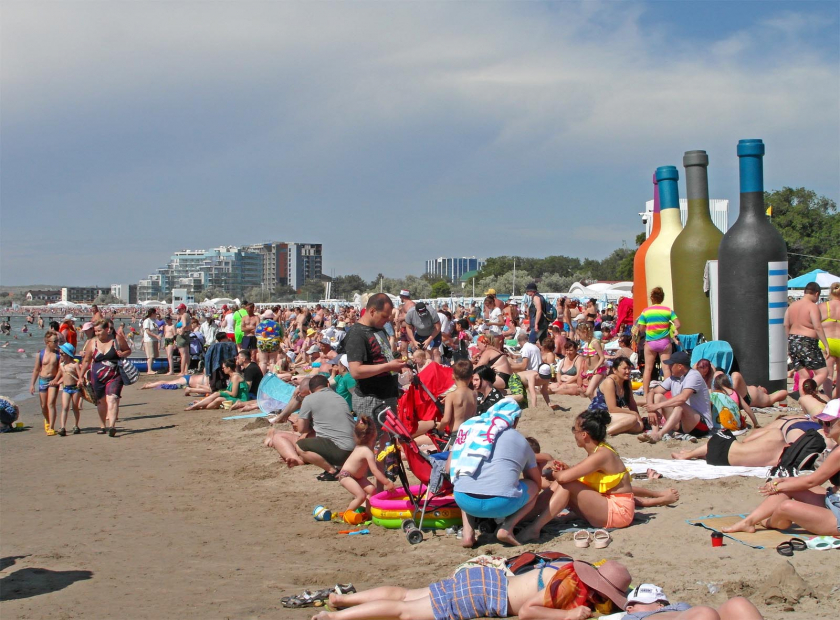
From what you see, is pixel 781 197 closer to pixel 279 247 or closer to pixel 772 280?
pixel 772 280

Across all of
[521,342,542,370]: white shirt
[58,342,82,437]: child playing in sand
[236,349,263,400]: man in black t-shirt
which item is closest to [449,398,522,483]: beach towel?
[521,342,542,370]: white shirt

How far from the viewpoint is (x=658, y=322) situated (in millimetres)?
9500

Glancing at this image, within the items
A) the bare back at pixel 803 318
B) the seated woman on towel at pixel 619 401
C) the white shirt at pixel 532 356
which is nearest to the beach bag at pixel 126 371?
the white shirt at pixel 532 356

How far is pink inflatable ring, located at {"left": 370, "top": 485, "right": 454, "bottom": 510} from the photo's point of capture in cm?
536

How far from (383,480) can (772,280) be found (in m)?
6.32

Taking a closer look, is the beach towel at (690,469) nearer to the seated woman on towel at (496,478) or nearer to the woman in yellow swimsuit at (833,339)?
the seated woman on towel at (496,478)

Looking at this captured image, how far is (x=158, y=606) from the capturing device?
13.4 feet

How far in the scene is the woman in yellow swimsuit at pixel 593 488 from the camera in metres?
4.97

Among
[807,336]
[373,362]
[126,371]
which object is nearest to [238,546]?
[373,362]

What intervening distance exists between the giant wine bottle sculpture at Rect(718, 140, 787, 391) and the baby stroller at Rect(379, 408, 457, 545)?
5703mm

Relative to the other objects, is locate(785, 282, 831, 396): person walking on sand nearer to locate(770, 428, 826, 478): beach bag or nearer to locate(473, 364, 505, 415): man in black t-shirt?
locate(473, 364, 505, 415): man in black t-shirt

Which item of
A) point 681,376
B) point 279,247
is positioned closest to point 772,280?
point 681,376

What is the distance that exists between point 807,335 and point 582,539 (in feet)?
19.9

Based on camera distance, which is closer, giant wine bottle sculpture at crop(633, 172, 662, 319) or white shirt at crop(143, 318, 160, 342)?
giant wine bottle sculpture at crop(633, 172, 662, 319)
